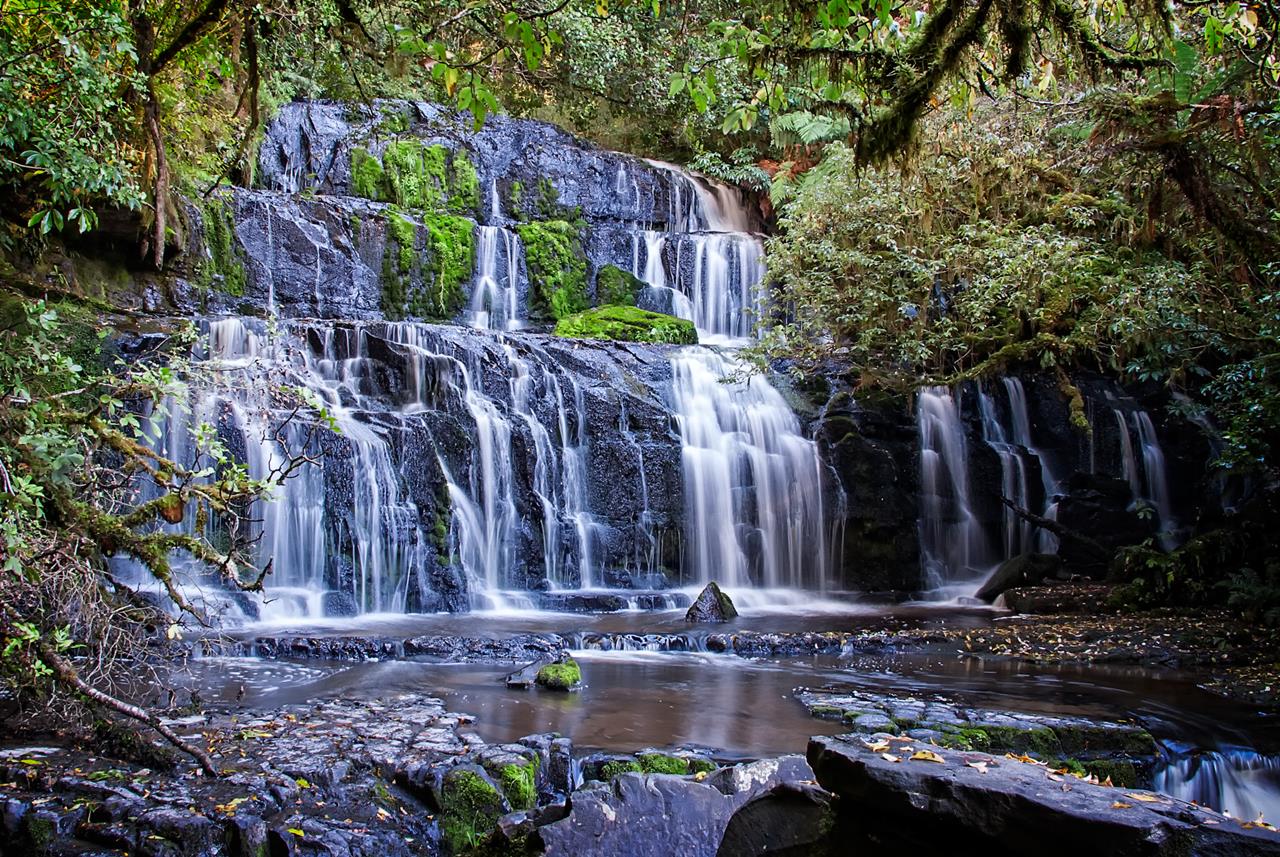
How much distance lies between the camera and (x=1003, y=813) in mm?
3316

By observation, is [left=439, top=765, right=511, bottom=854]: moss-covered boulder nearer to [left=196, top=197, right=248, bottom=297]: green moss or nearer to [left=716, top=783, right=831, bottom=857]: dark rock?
[left=716, top=783, right=831, bottom=857]: dark rock

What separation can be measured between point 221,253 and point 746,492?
943 centimetres

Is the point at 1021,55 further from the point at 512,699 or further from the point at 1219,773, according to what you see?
the point at 512,699

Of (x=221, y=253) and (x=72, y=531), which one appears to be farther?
(x=221, y=253)

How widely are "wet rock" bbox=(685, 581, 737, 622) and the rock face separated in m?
7.03

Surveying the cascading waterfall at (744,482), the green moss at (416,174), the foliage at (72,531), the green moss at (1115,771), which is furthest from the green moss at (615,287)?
the green moss at (1115,771)

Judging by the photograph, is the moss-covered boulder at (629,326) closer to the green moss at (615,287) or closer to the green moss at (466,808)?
the green moss at (615,287)

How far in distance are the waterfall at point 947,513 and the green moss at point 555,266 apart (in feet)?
24.1

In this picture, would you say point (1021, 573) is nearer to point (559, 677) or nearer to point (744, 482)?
point (744, 482)

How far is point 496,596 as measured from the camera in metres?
11.8

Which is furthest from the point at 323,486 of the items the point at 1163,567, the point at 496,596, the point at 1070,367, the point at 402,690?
the point at 1070,367

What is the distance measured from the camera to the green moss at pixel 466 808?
4.67 meters

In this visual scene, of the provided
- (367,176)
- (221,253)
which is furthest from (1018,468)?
(367,176)

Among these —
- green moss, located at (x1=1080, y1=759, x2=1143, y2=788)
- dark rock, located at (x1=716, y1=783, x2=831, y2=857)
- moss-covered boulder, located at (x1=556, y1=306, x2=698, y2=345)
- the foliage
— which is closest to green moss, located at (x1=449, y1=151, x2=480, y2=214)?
moss-covered boulder, located at (x1=556, y1=306, x2=698, y2=345)
